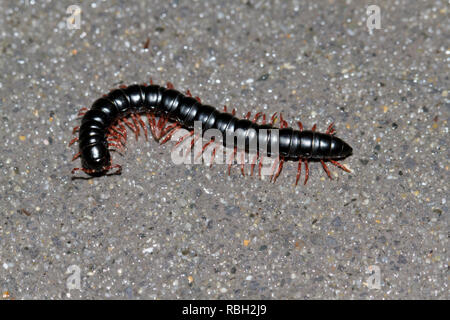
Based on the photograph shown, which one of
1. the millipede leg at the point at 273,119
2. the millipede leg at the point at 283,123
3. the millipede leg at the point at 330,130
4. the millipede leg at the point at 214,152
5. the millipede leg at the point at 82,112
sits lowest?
the millipede leg at the point at 214,152

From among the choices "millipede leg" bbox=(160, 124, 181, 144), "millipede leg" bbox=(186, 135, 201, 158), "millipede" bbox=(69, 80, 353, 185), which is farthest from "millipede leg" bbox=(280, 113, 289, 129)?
"millipede leg" bbox=(160, 124, 181, 144)

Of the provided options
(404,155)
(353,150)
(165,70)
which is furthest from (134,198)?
(404,155)

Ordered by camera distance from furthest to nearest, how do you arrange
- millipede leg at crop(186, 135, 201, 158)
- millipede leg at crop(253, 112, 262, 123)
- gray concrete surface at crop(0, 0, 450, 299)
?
millipede leg at crop(253, 112, 262, 123) < millipede leg at crop(186, 135, 201, 158) < gray concrete surface at crop(0, 0, 450, 299)

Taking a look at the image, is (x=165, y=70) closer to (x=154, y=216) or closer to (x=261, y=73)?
(x=261, y=73)

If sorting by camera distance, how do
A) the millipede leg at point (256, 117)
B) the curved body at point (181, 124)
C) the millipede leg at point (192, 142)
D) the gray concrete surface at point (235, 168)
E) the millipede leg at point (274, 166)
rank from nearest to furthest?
the gray concrete surface at point (235, 168), the curved body at point (181, 124), the millipede leg at point (274, 166), the millipede leg at point (192, 142), the millipede leg at point (256, 117)

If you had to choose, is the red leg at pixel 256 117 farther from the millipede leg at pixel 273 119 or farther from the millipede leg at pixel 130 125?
the millipede leg at pixel 130 125

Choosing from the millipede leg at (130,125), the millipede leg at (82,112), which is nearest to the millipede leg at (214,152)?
the millipede leg at (130,125)

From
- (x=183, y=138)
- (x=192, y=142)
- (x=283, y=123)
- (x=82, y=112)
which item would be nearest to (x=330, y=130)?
(x=283, y=123)

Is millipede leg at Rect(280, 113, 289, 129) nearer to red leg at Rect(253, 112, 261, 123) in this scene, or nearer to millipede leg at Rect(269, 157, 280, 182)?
red leg at Rect(253, 112, 261, 123)
